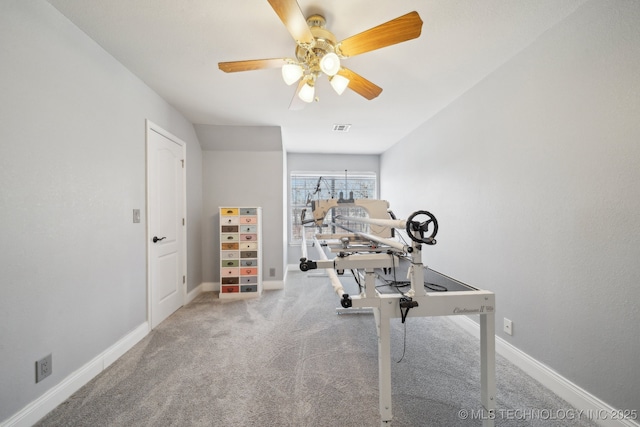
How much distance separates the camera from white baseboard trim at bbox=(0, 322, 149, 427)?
138cm

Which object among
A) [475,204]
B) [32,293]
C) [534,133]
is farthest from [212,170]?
[534,133]

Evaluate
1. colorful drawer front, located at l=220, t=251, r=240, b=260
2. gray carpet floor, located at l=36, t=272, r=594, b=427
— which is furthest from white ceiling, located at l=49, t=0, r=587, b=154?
gray carpet floor, located at l=36, t=272, r=594, b=427

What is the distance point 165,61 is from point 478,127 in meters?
2.91

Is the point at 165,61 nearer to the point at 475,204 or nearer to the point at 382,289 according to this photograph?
the point at 382,289

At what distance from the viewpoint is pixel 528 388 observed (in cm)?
170

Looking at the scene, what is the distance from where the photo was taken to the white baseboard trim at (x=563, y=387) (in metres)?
1.38

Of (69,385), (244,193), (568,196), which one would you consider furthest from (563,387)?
→ (244,193)

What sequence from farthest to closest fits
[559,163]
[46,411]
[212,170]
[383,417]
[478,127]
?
[212,170] → [478,127] → [559,163] → [46,411] → [383,417]

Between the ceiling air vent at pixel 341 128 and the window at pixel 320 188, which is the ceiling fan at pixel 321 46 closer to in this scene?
the ceiling air vent at pixel 341 128

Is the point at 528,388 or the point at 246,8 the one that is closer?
the point at 246,8

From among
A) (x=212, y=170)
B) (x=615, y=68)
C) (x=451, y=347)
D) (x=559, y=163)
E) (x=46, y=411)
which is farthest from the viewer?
(x=212, y=170)

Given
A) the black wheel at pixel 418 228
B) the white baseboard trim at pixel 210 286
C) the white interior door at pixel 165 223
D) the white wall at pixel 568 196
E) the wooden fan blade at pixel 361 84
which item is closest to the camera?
the black wheel at pixel 418 228

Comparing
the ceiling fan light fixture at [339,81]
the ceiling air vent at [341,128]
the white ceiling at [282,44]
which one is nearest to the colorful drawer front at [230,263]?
the white ceiling at [282,44]

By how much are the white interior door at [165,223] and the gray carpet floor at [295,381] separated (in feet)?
1.23
